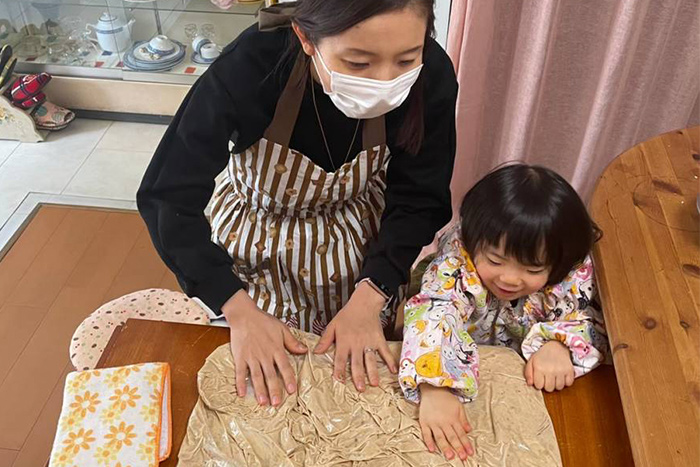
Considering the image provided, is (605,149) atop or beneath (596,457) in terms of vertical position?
beneath

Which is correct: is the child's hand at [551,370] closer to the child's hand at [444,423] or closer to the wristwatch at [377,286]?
the child's hand at [444,423]

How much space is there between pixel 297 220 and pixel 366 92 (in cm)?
37

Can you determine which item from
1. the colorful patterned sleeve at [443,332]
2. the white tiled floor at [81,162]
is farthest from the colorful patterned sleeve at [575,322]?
the white tiled floor at [81,162]

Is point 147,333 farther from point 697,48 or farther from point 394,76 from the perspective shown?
point 697,48

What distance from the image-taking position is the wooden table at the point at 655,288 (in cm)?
86

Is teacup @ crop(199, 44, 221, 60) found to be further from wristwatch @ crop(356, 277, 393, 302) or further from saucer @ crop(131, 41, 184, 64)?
wristwatch @ crop(356, 277, 393, 302)

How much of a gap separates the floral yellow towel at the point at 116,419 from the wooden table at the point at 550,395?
28 mm

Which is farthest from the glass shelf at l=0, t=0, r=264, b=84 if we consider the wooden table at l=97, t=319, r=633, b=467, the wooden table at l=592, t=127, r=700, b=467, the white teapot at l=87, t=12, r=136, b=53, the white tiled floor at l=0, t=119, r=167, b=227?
the wooden table at l=592, t=127, r=700, b=467

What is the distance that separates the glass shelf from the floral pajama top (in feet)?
6.20

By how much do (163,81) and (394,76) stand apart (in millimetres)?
1989

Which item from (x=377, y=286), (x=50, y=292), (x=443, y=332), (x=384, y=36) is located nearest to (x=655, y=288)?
(x=443, y=332)

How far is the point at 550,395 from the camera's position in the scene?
3.42 feet

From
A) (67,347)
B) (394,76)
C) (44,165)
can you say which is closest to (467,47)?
(394,76)

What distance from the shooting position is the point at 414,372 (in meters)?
1.01
